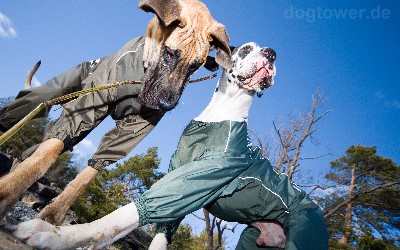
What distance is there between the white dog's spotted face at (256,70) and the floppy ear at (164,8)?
73cm

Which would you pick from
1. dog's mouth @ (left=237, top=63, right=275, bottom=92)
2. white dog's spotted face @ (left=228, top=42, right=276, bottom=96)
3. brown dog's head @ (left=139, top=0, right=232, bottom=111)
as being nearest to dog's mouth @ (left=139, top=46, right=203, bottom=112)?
brown dog's head @ (left=139, top=0, right=232, bottom=111)

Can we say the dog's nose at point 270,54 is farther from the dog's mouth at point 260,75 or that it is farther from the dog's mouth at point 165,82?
the dog's mouth at point 165,82

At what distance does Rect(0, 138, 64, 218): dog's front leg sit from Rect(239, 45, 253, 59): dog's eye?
1.87 metres

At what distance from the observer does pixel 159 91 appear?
292 centimetres

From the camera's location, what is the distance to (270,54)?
2.82 meters

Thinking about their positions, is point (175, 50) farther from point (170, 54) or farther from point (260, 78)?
point (260, 78)

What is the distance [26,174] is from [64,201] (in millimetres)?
796

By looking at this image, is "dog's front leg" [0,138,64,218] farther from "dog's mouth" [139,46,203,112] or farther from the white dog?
"dog's mouth" [139,46,203,112]

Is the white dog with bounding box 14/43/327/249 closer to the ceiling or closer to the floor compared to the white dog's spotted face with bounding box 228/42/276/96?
closer to the floor

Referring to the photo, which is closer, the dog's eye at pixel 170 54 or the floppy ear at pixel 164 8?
the floppy ear at pixel 164 8

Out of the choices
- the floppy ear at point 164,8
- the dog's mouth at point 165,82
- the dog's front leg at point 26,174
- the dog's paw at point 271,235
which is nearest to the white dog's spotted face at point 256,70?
the dog's mouth at point 165,82

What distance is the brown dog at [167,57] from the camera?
275 cm

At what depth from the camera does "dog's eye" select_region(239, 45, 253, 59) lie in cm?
295

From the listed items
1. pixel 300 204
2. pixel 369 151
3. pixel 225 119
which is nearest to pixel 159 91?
pixel 225 119
